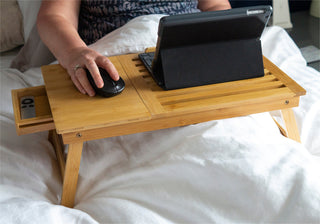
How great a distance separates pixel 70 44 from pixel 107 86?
260mm

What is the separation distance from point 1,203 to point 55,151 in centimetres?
33

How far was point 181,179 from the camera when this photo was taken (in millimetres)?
904

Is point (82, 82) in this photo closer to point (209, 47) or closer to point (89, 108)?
Result: point (89, 108)

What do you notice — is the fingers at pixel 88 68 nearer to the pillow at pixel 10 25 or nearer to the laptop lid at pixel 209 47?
the laptop lid at pixel 209 47

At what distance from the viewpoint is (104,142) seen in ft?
3.50

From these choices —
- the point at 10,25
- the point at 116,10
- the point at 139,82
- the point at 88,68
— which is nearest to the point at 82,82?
the point at 88,68

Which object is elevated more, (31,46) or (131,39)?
(131,39)

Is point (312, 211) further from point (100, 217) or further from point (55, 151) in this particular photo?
point (55, 151)

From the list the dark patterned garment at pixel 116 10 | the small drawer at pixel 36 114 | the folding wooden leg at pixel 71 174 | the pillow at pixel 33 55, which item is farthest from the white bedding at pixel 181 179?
the pillow at pixel 33 55

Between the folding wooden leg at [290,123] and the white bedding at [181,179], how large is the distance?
0.16ft

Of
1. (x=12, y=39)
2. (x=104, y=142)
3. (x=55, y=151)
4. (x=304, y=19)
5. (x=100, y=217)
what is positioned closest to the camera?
(x=100, y=217)

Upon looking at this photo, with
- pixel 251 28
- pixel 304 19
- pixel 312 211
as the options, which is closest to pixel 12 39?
pixel 251 28

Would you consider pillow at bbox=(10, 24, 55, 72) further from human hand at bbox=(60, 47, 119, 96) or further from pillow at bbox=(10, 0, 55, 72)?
human hand at bbox=(60, 47, 119, 96)

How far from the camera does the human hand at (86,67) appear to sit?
3.13 ft
